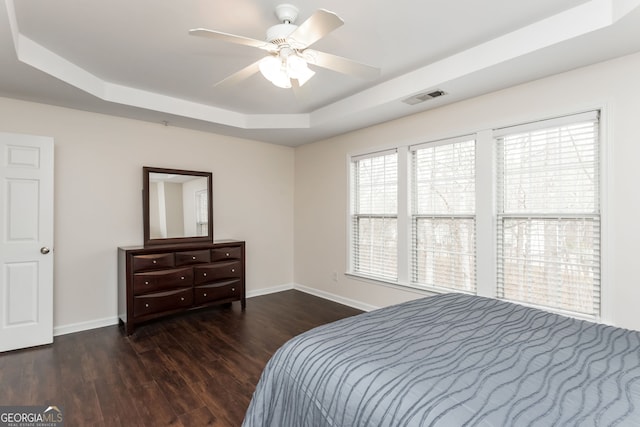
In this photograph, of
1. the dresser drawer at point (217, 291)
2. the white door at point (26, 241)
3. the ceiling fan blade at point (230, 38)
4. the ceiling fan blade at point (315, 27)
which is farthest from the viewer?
the dresser drawer at point (217, 291)

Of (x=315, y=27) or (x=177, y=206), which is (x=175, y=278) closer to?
(x=177, y=206)

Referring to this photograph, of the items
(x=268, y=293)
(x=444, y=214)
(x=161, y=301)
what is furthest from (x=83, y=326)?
(x=444, y=214)

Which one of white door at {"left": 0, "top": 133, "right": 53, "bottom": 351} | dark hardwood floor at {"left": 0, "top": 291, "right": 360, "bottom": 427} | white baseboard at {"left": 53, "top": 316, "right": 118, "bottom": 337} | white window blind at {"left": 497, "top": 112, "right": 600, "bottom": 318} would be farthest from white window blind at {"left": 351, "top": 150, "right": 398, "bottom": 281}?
white door at {"left": 0, "top": 133, "right": 53, "bottom": 351}

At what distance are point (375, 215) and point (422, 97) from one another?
1619 mm

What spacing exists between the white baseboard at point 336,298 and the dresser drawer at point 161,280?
1.93 metres

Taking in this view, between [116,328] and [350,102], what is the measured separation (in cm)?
372

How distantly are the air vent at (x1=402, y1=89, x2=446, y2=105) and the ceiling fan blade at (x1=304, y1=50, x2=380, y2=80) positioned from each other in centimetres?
98

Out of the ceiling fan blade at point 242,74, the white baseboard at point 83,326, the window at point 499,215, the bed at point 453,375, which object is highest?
the ceiling fan blade at point 242,74

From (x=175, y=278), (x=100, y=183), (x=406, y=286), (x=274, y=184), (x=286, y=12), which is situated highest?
(x=286, y=12)

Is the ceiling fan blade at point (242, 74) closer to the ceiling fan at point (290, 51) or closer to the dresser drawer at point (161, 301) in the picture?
the ceiling fan at point (290, 51)

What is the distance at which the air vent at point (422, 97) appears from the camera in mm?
3023

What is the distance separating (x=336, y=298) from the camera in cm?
466

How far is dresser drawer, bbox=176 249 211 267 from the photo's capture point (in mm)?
3811

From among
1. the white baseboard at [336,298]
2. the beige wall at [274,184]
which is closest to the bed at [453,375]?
the beige wall at [274,184]
